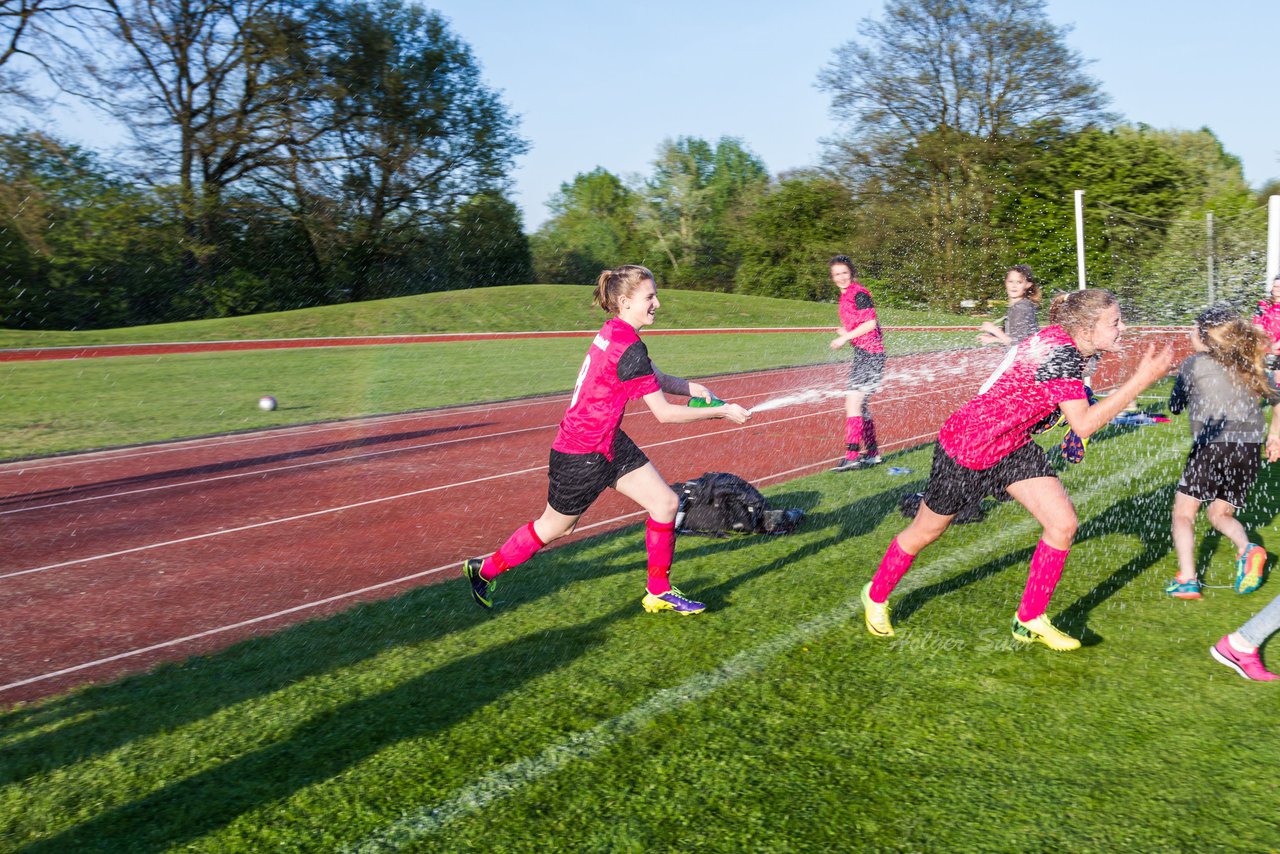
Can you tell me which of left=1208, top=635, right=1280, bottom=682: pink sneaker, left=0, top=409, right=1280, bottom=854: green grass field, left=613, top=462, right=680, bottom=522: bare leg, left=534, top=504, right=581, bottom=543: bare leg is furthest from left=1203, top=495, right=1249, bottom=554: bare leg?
left=534, top=504, right=581, bottom=543: bare leg

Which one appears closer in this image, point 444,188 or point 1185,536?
point 1185,536

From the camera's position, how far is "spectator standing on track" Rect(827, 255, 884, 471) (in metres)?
9.01

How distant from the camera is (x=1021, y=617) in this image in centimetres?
452

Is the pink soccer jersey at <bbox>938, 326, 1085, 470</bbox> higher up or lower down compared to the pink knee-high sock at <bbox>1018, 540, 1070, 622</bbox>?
higher up

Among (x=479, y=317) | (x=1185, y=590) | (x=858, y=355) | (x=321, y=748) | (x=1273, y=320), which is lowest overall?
(x=1185, y=590)

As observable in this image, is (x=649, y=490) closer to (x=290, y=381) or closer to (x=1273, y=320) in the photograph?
(x=1273, y=320)

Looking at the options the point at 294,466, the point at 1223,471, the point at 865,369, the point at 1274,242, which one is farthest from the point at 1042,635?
the point at 294,466

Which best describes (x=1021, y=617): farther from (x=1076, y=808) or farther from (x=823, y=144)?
(x=823, y=144)

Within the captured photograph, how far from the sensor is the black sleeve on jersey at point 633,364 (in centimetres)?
481

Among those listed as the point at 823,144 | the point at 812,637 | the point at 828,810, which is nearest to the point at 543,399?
the point at 812,637

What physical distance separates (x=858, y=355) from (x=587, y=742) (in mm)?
6240

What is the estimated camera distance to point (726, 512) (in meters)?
6.76

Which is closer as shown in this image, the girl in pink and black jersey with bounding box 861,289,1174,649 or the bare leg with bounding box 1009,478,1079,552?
the girl in pink and black jersey with bounding box 861,289,1174,649

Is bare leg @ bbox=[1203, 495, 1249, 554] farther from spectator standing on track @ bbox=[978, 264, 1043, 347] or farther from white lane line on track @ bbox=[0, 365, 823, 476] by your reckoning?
white lane line on track @ bbox=[0, 365, 823, 476]
